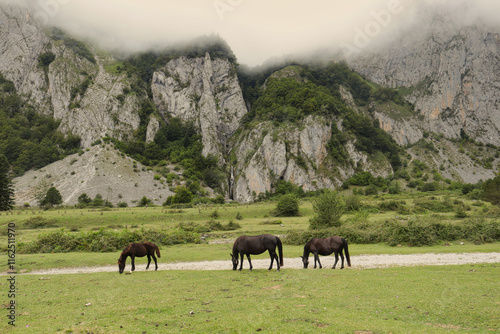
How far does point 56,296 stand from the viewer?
1070cm

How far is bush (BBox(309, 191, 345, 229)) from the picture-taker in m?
33.8

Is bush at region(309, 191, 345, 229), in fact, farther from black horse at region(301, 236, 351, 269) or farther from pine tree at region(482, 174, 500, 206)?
pine tree at region(482, 174, 500, 206)

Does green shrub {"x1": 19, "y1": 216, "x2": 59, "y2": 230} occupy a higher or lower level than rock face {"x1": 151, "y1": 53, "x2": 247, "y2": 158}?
lower

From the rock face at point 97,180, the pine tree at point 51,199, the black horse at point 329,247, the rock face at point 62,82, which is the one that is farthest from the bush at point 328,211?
the rock face at point 62,82

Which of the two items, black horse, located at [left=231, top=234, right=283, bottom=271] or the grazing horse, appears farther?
the grazing horse

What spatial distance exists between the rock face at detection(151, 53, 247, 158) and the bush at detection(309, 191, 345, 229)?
110129mm

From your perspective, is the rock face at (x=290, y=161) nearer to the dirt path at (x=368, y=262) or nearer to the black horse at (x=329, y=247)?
the dirt path at (x=368, y=262)

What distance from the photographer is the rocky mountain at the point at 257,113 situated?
124 metres

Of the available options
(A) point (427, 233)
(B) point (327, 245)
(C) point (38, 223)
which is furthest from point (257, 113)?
(B) point (327, 245)

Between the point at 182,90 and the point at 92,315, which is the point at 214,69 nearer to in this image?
the point at 182,90

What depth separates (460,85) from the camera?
163000 millimetres

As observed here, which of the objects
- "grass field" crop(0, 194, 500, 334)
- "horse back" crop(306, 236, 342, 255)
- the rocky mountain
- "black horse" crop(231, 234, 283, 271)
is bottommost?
"grass field" crop(0, 194, 500, 334)

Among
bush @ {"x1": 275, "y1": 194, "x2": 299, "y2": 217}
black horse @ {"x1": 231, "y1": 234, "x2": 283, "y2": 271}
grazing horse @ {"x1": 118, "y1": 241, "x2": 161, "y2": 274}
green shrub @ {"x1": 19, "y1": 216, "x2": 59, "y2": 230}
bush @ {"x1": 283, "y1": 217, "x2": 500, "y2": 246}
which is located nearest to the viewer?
black horse @ {"x1": 231, "y1": 234, "x2": 283, "y2": 271}

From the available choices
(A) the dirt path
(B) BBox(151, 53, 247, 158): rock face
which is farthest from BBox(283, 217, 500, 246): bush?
(B) BBox(151, 53, 247, 158): rock face
